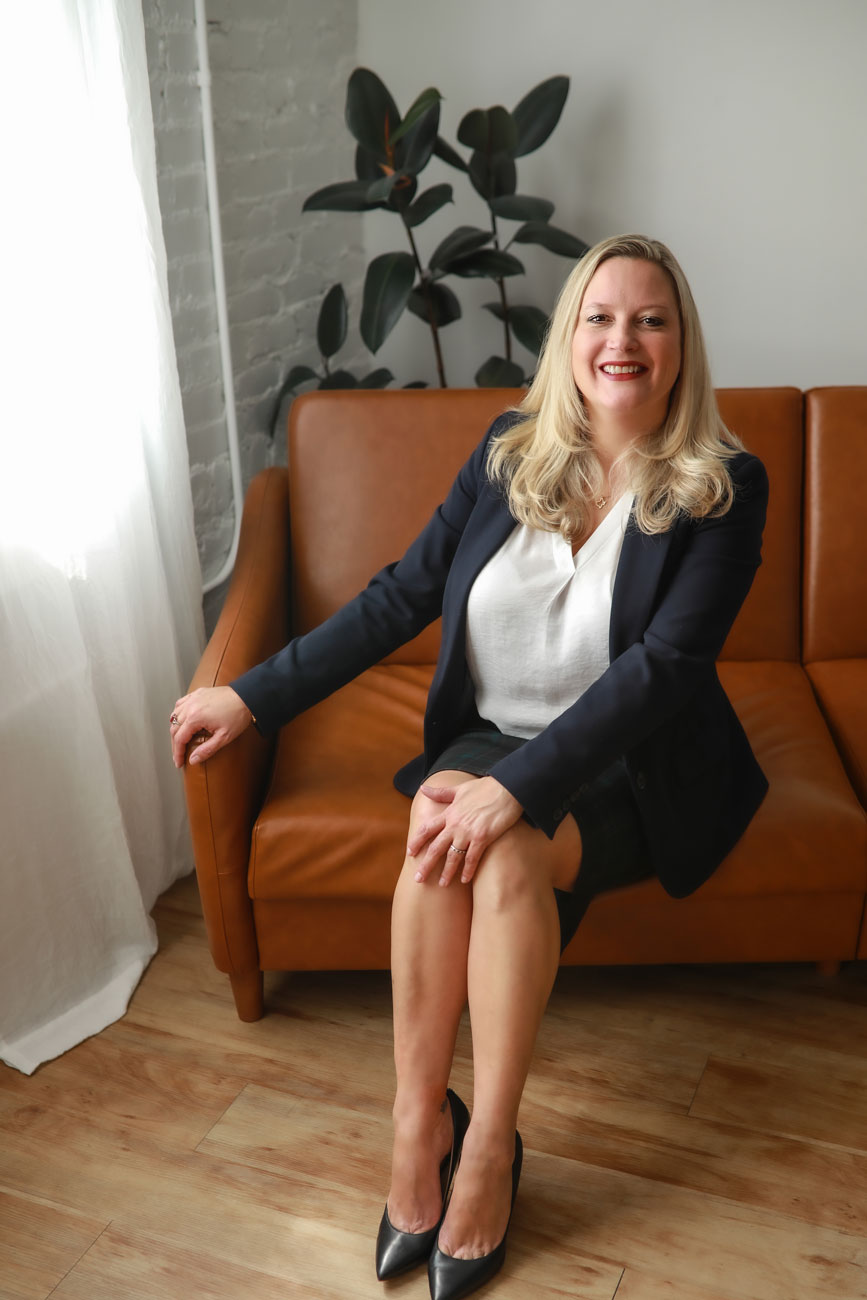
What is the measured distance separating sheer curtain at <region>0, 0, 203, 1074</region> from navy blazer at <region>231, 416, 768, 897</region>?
1.16 ft

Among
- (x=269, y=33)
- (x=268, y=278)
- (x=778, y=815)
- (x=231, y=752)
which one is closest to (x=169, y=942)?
(x=231, y=752)

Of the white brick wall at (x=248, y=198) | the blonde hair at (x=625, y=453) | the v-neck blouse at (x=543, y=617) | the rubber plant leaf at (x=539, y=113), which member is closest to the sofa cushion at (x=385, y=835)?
the v-neck blouse at (x=543, y=617)

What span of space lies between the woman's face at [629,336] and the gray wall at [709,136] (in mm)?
1295

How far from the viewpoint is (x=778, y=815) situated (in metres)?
1.64

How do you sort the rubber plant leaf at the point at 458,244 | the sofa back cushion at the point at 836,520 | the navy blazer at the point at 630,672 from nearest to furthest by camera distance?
the navy blazer at the point at 630,672 < the sofa back cushion at the point at 836,520 < the rubber plant leaf at the point at 458,244

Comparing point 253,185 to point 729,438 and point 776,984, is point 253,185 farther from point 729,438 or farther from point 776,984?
point 776,984

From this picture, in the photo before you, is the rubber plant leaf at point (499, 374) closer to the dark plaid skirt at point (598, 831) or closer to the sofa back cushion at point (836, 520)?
the sofa back cushion at point (836, 520)

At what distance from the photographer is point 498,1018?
136cm

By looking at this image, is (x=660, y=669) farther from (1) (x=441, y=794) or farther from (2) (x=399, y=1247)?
(2) (x=399, y=1247)

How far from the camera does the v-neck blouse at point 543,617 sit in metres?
1.57

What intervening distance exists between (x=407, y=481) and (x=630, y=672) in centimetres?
79

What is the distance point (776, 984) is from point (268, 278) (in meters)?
1.78

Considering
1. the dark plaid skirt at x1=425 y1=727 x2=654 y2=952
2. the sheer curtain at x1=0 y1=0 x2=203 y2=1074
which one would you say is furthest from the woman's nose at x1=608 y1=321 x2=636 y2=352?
the sheer curtain at x1=0 y1=0 x2=203 y2=1074

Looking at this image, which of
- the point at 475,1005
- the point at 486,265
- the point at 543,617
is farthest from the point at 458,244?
the point at 475,1005
